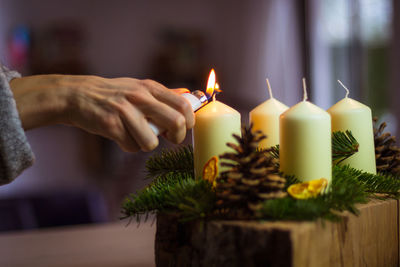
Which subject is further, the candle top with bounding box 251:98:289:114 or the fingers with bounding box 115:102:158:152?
the candle top with bounding box 251:98:289:114

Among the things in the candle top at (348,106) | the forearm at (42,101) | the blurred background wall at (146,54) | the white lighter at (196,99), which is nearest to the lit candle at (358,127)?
Answer: the candle top at (348,106)

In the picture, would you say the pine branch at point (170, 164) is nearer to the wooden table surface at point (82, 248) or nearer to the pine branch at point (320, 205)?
the wooden table surface at point (82, 248)

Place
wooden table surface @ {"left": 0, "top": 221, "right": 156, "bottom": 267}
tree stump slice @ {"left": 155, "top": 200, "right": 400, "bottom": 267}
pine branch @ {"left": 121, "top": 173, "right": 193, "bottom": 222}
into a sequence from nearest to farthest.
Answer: tree stump slice @ {"left": 155, "top": 200, "right": 400, "bottom": 267}, pine branch @ {"left": 121, "top": 173, "right": 193, "bottom": 222}, wooden table surface @ {"left": 0, "top": 221, "right": 156, "bottom": 267}

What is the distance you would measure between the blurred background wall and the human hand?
202 cm

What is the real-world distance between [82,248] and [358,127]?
647 millimetres

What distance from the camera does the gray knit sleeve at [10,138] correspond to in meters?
0.63

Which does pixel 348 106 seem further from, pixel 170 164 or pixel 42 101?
pixel 42 101

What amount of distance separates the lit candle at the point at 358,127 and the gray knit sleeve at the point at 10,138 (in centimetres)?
52

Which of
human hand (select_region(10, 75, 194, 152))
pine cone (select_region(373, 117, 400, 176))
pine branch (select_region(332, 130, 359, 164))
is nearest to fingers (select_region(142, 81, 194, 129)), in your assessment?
human hand (select_region(10, 75, 194, 152))

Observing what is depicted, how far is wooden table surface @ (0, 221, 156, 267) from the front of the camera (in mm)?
885

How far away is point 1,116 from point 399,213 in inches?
25.4

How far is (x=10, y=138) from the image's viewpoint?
644mm

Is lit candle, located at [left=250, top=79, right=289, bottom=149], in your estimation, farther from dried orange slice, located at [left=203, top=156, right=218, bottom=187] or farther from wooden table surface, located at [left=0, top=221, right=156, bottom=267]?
wooden table surface, located at [left=0, top=221, right=156, bottom=267]

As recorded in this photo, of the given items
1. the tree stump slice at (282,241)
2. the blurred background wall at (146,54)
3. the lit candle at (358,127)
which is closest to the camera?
the tree stump slice at (282,241)
